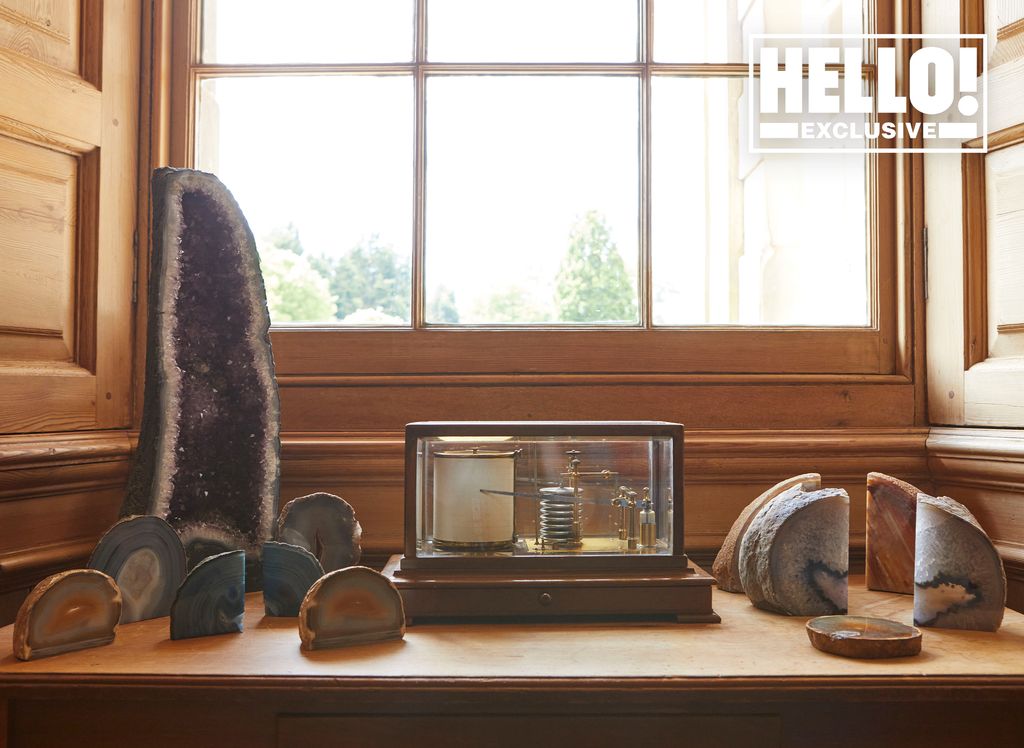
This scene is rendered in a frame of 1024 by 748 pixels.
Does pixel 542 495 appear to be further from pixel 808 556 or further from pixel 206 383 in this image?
pixel 206 383

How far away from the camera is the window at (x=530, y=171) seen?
1.78 m

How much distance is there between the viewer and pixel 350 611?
114 cm

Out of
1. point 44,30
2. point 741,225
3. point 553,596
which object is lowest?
point 553,596

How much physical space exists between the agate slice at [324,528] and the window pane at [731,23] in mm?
1154

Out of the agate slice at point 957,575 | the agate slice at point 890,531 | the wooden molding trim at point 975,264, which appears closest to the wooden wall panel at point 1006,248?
the wooden molding trim at point 975,264

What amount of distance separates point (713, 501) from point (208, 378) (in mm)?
977

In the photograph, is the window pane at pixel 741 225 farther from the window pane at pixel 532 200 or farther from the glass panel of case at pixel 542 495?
the glass panel of case at pixel 542 495

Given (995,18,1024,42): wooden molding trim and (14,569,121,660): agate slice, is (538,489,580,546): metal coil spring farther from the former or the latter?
(995,18,1024,42): wooden molding trim

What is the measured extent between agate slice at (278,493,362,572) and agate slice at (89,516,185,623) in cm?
19

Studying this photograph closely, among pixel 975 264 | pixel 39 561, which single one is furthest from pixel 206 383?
pixel 975 264

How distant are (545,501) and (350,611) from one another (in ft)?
1.11

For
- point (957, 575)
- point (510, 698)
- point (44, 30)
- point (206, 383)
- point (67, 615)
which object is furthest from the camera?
point (44, 30)

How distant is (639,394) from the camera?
1.71m

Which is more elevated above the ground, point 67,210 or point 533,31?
point 533,31
